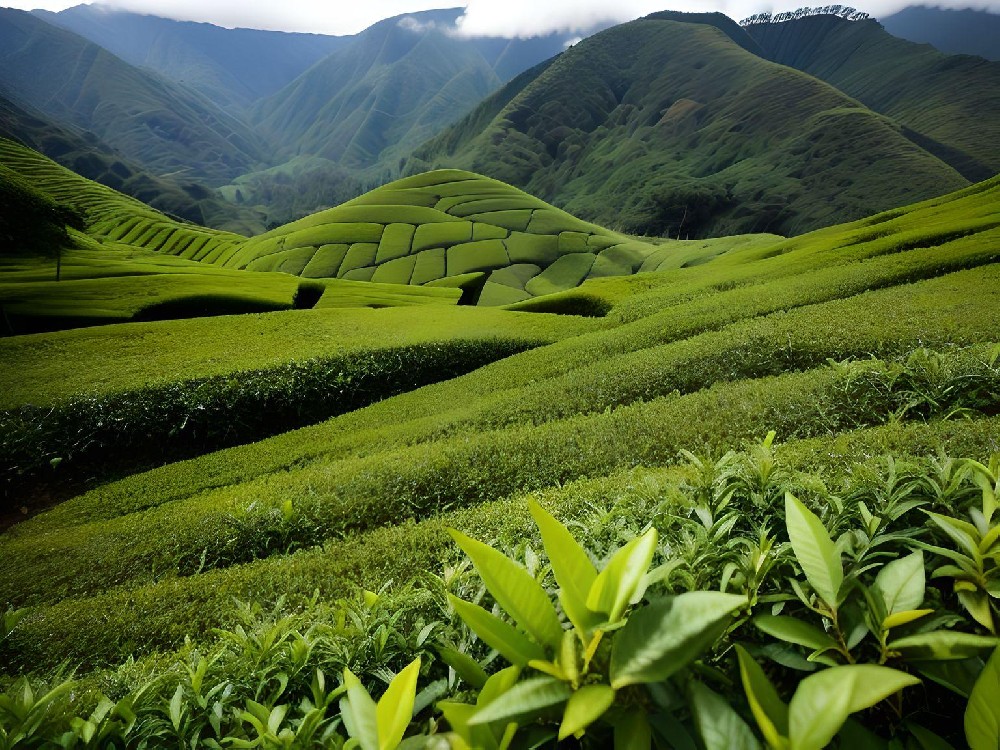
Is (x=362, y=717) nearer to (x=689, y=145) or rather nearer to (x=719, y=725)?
(x=719, y=725)

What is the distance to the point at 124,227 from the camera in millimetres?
58125

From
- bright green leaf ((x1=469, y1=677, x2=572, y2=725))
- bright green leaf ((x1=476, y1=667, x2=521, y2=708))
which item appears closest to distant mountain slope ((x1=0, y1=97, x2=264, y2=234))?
bright green leaf ((x1=476, y1=667, x2=521, y2=708))

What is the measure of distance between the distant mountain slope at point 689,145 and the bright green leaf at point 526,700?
109946 millimetres

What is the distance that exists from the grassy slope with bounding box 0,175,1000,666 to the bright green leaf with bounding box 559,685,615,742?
3.54 m

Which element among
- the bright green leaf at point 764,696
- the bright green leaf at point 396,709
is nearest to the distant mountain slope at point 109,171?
the bright green leaf at point 396,709

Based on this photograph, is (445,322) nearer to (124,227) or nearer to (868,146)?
(124,227)

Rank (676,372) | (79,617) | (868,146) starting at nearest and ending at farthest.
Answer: (79,617) → (676,372) → (868,146)

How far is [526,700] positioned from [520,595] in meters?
0.21

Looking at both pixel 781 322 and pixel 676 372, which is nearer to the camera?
pixel 676 372

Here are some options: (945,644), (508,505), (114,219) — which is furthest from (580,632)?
(114,219)

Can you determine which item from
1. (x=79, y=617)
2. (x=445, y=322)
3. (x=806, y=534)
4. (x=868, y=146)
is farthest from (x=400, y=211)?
(x=868, y=146)

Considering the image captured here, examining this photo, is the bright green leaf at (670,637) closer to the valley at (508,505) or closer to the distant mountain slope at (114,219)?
the valley at (508,505)

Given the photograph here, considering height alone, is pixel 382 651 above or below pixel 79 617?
above

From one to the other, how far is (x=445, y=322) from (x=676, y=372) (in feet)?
30.7
